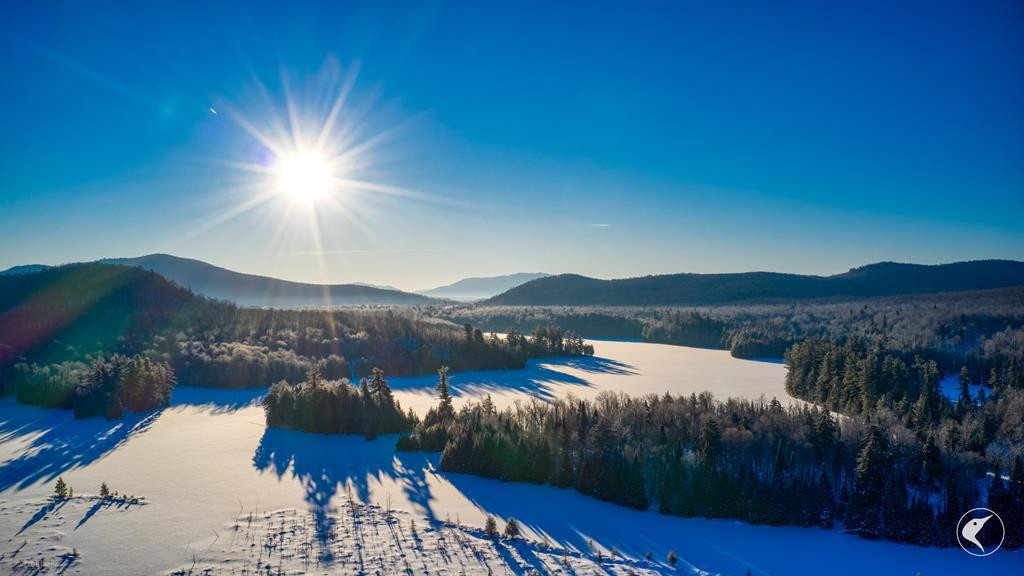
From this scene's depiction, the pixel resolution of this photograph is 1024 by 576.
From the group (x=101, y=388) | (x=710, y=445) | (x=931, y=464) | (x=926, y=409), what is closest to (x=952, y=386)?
(x=926, y=409)

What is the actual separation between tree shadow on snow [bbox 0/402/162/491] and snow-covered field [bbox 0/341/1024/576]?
0.33 m

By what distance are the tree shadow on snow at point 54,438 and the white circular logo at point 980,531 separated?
69.1 metres

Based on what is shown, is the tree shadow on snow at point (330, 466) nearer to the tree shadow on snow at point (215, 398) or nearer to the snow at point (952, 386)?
the tree shadow on snow at point (215, 398)

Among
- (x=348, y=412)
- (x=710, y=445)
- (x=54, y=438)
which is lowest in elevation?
(x=54, y=438)

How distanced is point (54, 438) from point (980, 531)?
283ft

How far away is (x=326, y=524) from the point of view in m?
35.2

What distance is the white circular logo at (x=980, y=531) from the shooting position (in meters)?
33.2

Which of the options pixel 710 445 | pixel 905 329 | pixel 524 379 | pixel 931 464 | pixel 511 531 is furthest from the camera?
pixel 905 329

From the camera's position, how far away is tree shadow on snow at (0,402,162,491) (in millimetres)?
46663

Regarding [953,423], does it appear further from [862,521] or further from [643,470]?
[643,470]

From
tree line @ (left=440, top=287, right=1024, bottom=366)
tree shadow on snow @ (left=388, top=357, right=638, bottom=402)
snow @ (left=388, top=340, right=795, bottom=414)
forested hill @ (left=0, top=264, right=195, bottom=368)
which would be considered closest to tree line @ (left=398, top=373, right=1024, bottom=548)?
snow @ (left=388, top=340, right=795, bottom=414)

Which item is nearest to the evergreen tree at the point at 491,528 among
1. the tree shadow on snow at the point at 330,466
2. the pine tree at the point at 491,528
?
the pine tree at the point at 491,528

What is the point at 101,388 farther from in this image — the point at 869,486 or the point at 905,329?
the point at 905,329

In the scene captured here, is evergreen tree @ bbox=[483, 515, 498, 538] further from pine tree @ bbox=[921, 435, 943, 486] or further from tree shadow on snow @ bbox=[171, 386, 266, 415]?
tree shadow on snow @ bbox=[171, 386, 266, 415]
